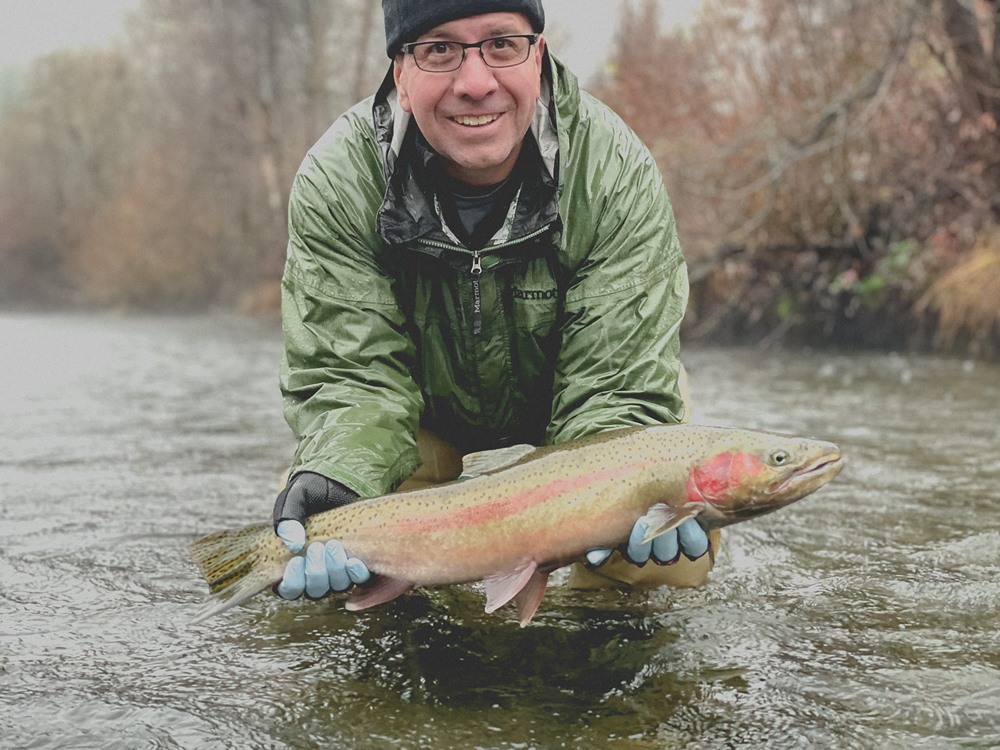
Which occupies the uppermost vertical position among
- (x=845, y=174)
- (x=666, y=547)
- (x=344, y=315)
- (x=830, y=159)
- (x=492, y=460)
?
(x=830, y=159)

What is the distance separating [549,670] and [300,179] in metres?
1.44

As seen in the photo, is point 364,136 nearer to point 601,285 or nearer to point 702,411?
point 601,285

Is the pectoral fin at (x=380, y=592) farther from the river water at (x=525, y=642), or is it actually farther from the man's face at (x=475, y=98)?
the man's face at (x=475, y=98)

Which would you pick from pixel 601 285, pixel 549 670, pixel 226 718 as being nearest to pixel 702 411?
pixel 601 285

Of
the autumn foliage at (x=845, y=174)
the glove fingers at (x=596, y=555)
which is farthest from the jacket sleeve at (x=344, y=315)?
the autumn foliage at (x=845, y=174)

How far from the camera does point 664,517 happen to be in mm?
2174

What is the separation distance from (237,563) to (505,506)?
1.93ft

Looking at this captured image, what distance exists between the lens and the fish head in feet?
7.06

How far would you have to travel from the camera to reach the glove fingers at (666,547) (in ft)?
7.34

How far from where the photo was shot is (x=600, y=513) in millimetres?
2240

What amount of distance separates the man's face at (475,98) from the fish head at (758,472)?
93 centimetres

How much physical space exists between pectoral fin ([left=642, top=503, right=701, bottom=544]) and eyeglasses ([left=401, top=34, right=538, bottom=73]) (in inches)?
44.4

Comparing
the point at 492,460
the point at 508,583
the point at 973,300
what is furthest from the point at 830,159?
the point at 508,583

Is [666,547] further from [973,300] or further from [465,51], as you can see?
[973,300]
